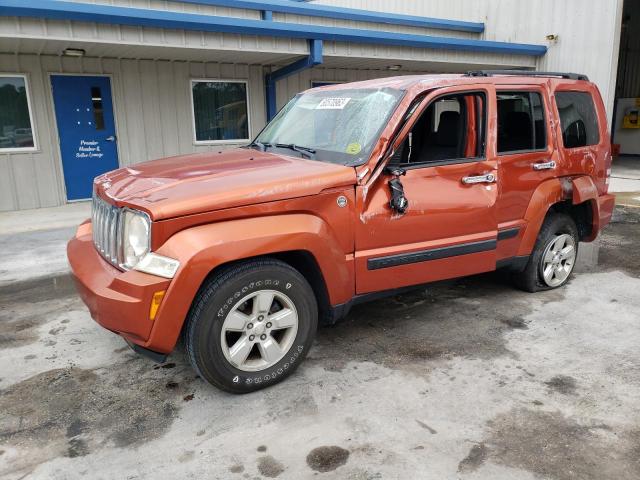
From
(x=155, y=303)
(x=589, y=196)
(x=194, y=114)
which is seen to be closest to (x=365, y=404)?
(x=155, y=303)

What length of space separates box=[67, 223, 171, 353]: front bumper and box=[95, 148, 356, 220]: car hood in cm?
37

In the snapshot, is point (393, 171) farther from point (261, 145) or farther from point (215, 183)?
point (261, 145)

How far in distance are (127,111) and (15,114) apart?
1.91 metres

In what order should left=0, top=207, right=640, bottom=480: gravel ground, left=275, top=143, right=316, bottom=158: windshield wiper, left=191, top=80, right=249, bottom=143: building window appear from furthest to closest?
left=191, top=80, right=249, bottom=143: building window
left=275, top=143, right=316, bottom=158: windshield wiper
left=0, top=207, right=640, bottom=480: gravel ground

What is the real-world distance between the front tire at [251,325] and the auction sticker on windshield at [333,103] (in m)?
1.49

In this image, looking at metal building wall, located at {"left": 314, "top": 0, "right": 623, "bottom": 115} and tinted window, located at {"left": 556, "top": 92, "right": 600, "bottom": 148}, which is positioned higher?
metal building wall, located at {"left": 314, "top": 0, "right": 623, "bottom": 115}

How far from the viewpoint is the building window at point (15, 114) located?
909cm

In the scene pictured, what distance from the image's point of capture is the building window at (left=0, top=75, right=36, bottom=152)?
9.09m

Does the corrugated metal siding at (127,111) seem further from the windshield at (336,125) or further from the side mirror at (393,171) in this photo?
the side mirror at (393,171)

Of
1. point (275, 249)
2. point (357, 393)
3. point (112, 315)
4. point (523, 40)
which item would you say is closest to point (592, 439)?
point (357, 393)

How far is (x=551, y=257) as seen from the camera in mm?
4828

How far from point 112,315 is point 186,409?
71 centimetres

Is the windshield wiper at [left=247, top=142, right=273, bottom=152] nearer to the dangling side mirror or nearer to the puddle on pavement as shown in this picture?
the dangling side mirror

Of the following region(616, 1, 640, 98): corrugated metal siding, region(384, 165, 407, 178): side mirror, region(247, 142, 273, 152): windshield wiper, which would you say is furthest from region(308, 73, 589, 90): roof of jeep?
region(616, 1, 640, 98): corrugated metal siding
